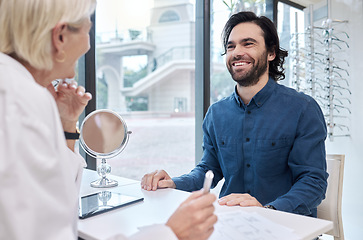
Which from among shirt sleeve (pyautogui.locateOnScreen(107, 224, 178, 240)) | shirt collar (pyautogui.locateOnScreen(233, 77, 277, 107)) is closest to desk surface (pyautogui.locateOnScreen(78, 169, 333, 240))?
shirt sleeve (pyautogui.locateOnScreen(107, 224, 178, 240))

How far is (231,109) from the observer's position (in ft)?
6.51

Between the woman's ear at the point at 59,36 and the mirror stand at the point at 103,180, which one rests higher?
the woman's ear at the point at 59,36

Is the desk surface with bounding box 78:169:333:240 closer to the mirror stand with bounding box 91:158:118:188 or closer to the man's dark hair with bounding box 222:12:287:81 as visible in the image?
the mirror stand with bounding box 91:158:118:188

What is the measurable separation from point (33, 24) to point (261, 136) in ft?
4.37

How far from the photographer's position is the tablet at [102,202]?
1.16 meters

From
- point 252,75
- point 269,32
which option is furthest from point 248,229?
point 269,32

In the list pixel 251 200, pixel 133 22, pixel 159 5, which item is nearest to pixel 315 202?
pixel 251 200

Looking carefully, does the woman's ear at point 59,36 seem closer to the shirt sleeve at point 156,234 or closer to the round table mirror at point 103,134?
the shirt sleeve at point 156,234

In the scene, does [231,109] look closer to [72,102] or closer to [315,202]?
[315,202]

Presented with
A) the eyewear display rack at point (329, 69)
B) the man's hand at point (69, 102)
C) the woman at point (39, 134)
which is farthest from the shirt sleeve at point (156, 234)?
the eyewear display rack at point (329, 69)

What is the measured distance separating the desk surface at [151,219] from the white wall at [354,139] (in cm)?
238

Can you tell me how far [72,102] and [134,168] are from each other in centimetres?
387

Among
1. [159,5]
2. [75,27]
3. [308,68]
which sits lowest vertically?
[75,27]

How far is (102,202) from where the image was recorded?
4.18ft
